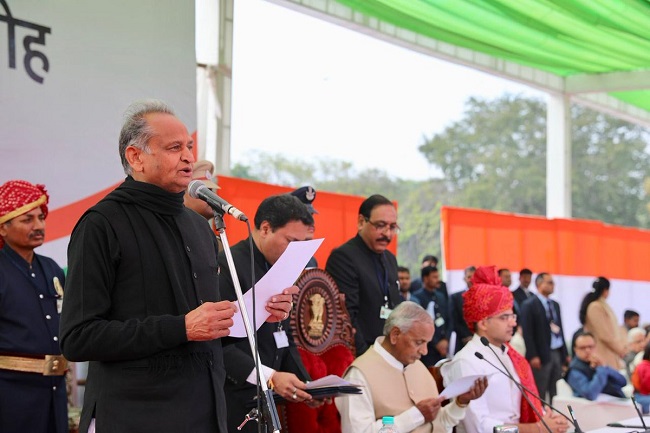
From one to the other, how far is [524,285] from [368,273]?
5.35 metres

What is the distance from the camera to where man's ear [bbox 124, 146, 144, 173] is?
8.24 ft

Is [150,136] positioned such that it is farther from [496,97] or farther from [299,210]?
[496,97]

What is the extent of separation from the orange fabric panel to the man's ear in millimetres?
6796

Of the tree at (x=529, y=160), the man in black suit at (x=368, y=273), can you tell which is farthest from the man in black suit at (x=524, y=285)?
the tree at (x=529, y=160)

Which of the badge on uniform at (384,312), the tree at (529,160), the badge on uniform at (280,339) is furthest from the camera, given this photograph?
the tree at (529,160)

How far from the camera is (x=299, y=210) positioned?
12.7 feet

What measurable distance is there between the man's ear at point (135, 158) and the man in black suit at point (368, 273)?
2.47 meters

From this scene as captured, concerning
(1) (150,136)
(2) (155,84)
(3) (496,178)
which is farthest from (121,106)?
(3) (496,178)

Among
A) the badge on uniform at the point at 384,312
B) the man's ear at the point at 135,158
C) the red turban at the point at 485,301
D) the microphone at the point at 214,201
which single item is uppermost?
the man's ear at the point at 135,158

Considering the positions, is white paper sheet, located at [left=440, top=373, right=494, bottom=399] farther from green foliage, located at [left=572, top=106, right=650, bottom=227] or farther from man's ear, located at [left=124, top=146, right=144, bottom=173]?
green foliage, located at [left=572, top=106, right=650, bottom=227]

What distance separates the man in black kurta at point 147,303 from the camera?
7.59 feet

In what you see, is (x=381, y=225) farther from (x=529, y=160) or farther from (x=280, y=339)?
(x=529, y=160)

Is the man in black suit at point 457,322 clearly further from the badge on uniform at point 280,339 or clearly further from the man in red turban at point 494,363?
the badge on uniform at point 280,339

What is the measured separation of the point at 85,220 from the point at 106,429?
0.58 m
